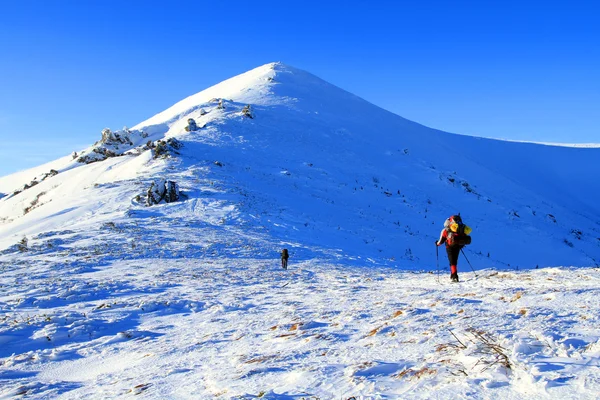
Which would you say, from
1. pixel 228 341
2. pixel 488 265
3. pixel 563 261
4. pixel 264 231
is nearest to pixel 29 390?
pixel 228 341

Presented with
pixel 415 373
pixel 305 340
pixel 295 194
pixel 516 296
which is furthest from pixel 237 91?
pixel 415 373

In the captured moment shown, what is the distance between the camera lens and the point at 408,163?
4441 centimetres

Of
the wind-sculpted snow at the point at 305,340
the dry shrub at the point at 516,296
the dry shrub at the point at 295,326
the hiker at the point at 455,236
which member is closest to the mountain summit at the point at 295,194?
the wind-sculpted snow at the point at 305,340

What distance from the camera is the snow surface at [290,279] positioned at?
413cm

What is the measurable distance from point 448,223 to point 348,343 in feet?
21.4

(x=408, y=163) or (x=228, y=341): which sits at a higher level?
(x=408, y=163)

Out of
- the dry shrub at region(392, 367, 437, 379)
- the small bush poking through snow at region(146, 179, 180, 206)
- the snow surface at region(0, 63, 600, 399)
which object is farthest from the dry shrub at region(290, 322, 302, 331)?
the small bush poking through snow at region(146, 179, 180, 206)

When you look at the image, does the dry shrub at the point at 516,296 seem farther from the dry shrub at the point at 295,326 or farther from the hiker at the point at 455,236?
the hiker at the point at 455,236

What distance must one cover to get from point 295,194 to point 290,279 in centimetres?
1681

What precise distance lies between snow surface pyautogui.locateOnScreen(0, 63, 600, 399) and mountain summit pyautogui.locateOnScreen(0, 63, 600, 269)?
21 centimetres

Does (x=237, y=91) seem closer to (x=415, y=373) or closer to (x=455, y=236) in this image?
(x=455, y=236)

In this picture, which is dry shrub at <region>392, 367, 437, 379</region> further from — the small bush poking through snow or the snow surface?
the small bush poking through snow

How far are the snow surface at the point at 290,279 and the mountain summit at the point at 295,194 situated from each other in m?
0.21

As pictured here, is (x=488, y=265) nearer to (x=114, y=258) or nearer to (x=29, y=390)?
(x=114, y=258)
